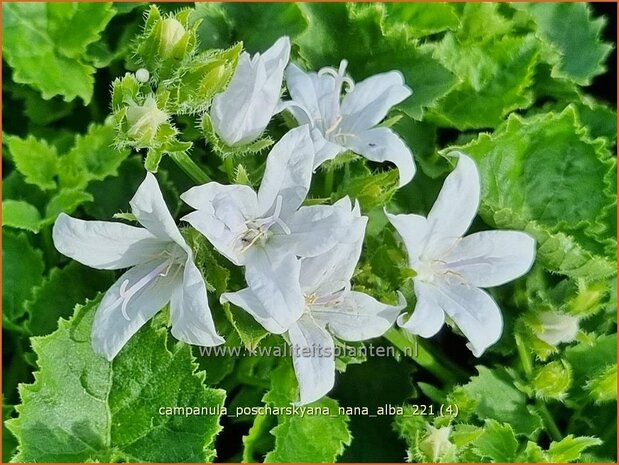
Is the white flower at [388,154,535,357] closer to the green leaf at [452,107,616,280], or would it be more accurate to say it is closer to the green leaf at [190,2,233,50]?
the green leaf at [452,107,616,280]

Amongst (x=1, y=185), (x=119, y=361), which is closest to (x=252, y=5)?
(x=1, y=185)

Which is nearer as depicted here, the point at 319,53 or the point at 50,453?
the point at 50,453

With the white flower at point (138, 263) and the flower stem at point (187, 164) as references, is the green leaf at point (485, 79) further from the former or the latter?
the white flower at point (138, 263)

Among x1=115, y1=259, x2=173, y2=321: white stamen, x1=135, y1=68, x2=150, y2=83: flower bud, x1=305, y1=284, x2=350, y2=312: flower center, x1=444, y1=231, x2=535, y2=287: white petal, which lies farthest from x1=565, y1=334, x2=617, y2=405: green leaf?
x1=135, y1=68, x2=150, y2=83: flower bud

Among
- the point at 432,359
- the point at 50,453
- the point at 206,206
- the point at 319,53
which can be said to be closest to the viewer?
the point at 206,206

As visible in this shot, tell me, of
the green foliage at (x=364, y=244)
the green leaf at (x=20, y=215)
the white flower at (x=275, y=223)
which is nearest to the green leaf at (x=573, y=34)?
the green foliage at (x=364, y=244)

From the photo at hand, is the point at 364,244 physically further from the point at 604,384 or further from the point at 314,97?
the point at 604,384

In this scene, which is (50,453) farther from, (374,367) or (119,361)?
(374,367)
